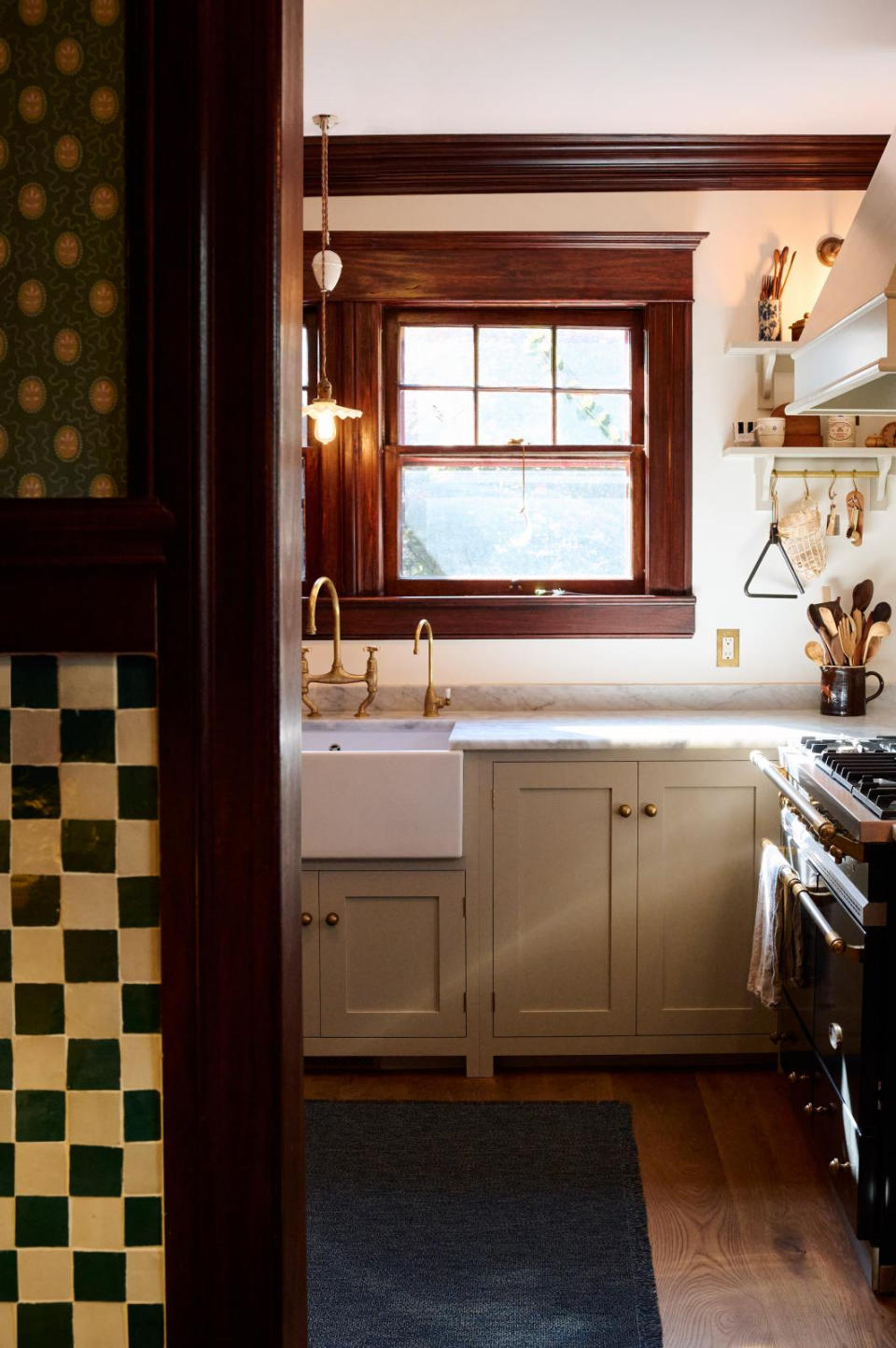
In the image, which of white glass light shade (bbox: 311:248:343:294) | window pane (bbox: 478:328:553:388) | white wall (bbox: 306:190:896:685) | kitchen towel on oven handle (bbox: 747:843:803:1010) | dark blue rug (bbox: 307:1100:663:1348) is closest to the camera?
dark blue rug (bbox: 307:1100:663:1348)

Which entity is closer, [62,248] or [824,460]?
[62,248]

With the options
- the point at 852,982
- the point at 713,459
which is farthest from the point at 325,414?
the point at 852,982

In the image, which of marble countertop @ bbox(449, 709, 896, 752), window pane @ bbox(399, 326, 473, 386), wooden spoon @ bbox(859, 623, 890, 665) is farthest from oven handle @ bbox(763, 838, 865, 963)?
window pane @ bbox(399, 326, 473, 386)

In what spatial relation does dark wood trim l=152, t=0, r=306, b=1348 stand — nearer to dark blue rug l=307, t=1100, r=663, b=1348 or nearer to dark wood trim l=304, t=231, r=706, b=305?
dark blue rug l=307, t=1100, r=663, b=1348

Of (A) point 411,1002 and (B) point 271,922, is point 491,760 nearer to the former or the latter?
(A) point 411,1002

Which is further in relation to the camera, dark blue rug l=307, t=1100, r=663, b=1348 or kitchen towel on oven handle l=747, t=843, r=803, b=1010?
kitchen towel on oven handle l=747, t=843, r=803, b=1010

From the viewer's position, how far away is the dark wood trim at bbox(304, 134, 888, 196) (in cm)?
365

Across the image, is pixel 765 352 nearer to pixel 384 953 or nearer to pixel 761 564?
pixel 761 564

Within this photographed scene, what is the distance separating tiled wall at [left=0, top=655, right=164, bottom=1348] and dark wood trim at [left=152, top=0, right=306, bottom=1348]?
0.02 metres

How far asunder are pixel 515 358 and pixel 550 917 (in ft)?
5.70

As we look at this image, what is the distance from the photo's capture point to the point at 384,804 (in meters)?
3.19

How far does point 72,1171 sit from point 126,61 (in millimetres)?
744

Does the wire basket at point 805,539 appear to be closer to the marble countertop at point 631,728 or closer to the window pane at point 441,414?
the marble countertop at point 631,728

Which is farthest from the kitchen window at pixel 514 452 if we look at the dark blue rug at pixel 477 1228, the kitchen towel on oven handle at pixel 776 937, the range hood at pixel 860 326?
the dark blue rug at pixel 477 1228
